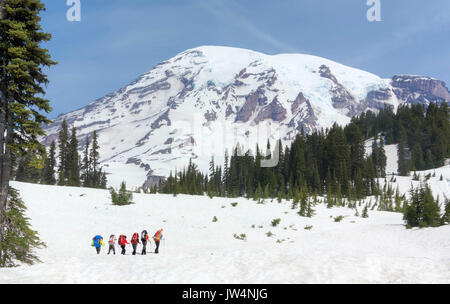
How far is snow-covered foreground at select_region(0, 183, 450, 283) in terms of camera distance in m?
11.3

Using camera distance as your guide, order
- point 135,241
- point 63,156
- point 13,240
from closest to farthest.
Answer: point 13,240 → point 135,241 → point 63,156

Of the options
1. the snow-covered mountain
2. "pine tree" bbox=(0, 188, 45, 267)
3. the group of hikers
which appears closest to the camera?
the snow-covered mountain

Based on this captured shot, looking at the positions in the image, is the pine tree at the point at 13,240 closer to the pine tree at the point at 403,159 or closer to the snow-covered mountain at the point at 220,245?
the snow-covered mountain at the point at 220,245

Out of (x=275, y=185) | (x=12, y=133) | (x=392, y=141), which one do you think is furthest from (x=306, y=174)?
(x=12, y=133)

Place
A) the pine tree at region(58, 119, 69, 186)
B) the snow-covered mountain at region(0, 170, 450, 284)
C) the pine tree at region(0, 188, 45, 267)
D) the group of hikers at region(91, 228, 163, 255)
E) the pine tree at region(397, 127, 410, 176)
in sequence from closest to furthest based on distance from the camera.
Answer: the snow-covered mountain at region(0, 170, 450, 284), the pine tree at region(0, 188, 45, 267), the group of hikers at region(91, 228, 163, 255), the pine tree at region(58, 119, 69, 186), the pine tree at region(397, 127, 410, 176)

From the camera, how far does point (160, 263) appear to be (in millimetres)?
13953

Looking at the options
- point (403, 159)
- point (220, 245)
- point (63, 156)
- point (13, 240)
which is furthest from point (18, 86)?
point (403, 159)

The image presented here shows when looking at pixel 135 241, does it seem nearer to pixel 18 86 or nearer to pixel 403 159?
pixel 18 86

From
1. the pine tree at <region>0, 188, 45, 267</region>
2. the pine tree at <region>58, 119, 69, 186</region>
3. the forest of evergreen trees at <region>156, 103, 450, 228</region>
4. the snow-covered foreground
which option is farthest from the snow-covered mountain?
the pine tree at <region>58, 119, 69, 186</region>

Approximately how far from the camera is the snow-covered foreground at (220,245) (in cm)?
1127

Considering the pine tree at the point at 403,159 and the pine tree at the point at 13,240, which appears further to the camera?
the pine tree at the point at 403,159

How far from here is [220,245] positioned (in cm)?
2588

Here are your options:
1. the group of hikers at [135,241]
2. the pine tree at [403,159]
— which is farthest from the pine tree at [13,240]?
the pine tree at [403,159]

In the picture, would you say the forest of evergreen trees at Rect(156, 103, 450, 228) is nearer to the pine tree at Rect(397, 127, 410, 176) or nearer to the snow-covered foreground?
the pine tree at Rect(397, 127, 410, 176)
